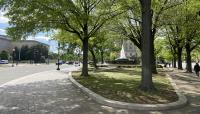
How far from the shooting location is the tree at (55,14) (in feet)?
74.2

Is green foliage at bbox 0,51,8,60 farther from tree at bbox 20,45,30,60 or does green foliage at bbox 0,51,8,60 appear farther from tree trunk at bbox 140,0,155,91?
tree trunk at bbox 140,0,155,91

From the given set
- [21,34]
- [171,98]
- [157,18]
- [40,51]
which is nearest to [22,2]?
[21,34]

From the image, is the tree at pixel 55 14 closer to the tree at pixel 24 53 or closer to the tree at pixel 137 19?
the tree at pixel 137 19

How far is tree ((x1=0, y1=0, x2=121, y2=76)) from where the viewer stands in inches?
890

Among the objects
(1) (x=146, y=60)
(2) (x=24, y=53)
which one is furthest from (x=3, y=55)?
(1) (x=146, y=60)

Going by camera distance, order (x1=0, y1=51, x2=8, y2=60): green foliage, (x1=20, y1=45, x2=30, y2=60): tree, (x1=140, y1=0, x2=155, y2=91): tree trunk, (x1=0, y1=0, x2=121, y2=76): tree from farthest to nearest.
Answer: (x1=20, y1=45, x2=30, y2=60): tree
(x1=0, y1=51, x2=8, y2=60): green foliage
(x1=0, y1=0, x2=121, y2=76): tree
(x1=140, y1=0, x2=155, y2=91): tree trunk

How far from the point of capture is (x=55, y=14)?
23188 millimetres

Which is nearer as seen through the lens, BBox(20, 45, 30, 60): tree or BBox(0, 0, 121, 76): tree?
BBox(0, 0, 121, 76): tree

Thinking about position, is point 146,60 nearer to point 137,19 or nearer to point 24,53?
point 137,19

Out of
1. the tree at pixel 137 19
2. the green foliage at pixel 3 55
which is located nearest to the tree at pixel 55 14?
the tree at pixel 137 19

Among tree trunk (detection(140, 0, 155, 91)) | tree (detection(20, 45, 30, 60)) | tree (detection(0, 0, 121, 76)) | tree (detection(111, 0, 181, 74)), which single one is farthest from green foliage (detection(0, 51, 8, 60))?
tree trunk (detection(140, 0, 155, 91))

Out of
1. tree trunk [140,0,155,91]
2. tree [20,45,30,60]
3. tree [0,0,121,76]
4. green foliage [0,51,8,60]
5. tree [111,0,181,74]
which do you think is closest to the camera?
tree trunk [140,0,155,91]

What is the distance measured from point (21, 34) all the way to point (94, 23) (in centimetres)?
602

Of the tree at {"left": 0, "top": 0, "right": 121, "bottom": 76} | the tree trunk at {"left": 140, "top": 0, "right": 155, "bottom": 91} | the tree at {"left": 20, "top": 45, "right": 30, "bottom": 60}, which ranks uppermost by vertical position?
the tree at {"left": 20, "top": 45, "right": 30, "bottom": 60}
